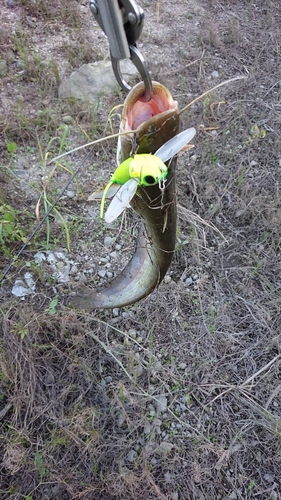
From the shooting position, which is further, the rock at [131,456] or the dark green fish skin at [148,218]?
the rock at [131,456]

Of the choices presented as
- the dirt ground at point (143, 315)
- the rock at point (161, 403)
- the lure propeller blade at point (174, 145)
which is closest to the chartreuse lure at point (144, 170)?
the lure propeller blade at point (174, 145)

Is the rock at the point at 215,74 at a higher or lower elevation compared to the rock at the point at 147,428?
higher

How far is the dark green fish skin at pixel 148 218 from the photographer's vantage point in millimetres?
994

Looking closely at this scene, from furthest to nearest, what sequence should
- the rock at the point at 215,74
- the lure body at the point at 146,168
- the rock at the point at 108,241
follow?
the rock at the point at 215,74
the rock at the point at 108,241
the lure body at the point at 146,168

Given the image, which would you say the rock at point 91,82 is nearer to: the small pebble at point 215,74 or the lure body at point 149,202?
the small pebble at point 215,74

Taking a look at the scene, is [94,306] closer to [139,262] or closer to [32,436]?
[139,262]

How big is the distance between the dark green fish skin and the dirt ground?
0.18 metres

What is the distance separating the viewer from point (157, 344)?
6.55 ft

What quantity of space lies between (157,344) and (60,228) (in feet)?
2.87

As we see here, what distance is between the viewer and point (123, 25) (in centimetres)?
98

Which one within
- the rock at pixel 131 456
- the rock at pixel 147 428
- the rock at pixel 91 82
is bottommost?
the rock at pixel 131 456

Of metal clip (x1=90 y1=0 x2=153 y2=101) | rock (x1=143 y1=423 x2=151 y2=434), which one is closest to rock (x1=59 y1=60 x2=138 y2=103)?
metal clip (x1=90 y1=0 x2=153 y2=101)

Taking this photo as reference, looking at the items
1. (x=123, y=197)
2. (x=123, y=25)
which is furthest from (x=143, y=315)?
(x=123, y=25)

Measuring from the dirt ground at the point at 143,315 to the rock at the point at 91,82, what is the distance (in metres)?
0.10
